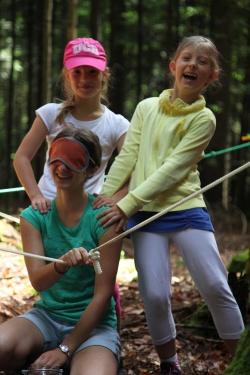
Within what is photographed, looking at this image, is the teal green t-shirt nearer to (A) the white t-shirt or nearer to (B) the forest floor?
(A) the white t-shirt

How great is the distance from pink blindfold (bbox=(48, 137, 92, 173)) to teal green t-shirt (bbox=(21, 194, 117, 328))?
263mm

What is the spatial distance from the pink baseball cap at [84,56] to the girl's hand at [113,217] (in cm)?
96

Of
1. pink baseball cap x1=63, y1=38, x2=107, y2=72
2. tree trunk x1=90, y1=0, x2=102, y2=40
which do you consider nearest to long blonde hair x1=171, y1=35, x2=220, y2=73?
pink baseball cap x1=63, y1=38, x2=107, y2=72

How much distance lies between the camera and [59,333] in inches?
130

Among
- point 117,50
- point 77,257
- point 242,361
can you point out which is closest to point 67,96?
point 77,257

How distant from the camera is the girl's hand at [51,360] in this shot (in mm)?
2996

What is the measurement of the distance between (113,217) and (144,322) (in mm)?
1958

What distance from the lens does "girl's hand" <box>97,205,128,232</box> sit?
10.6ft

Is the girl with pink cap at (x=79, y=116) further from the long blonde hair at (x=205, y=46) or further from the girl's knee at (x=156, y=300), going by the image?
the girl's knee at (x=156, y=300)

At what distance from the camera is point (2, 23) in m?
19.7

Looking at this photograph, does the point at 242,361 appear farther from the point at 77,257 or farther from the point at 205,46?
the point at 205,46

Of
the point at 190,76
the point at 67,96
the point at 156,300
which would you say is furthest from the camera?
the point at 67,96

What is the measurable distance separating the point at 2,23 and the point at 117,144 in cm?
1696

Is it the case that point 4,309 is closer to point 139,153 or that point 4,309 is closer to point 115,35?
point 139,153
